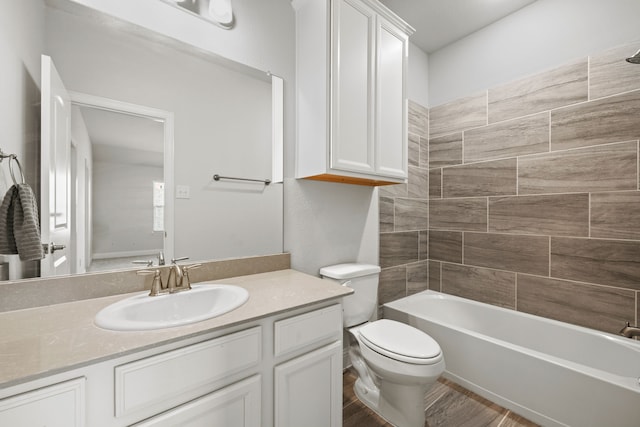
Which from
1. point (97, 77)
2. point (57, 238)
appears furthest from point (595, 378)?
point (97, 77)

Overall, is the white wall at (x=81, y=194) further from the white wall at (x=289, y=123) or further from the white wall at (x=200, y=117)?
the white wall at (x=289, y=123)

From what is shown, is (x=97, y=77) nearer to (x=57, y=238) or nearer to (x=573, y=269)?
(x=57, y=238)

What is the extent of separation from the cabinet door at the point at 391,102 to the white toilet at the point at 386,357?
750 mm

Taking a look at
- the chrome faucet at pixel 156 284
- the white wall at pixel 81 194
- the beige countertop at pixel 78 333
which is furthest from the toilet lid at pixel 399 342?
the white wall at pixel 81 194

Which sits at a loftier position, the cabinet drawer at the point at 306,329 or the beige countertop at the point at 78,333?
the beige countertop at the point at 78,333

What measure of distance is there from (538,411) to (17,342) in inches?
90.8

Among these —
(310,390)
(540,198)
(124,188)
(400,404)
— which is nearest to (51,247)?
(124,188)

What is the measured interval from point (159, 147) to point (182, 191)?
233 millimetres

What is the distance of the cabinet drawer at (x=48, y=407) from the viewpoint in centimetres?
60

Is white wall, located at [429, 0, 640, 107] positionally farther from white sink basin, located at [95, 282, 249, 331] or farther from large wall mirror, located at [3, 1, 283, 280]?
white sink basin, located at [95, 282, 249, 331]

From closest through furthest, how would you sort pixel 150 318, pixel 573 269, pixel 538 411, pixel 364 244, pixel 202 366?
1. pixel 202 366
2. pixel 150 318
3. pixel 538 411
4. pixel 573 269
5. pixel 364 244

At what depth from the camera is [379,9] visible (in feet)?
5.57

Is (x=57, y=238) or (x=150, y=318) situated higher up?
(x=57, y=238)

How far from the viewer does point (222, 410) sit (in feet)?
2.93
